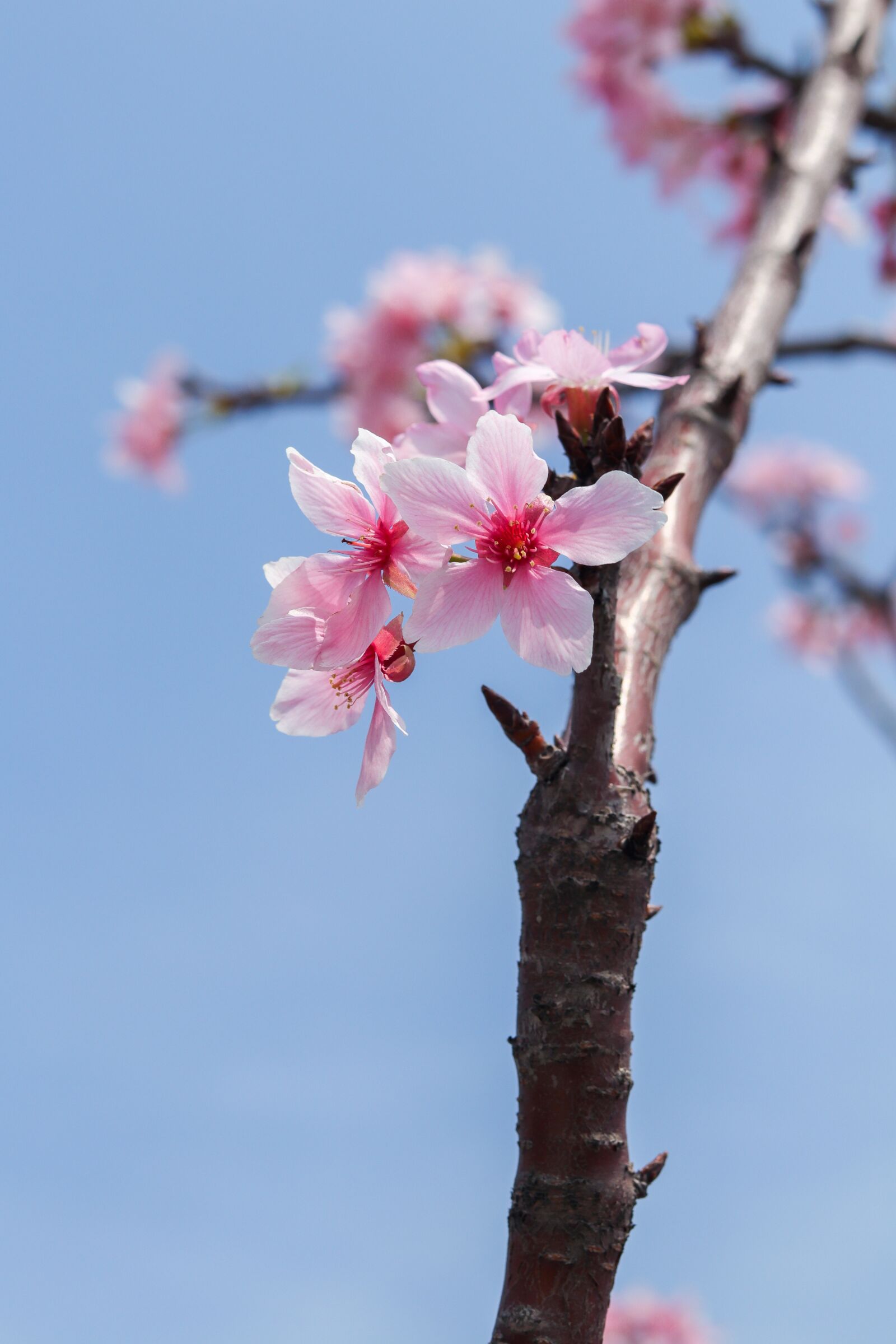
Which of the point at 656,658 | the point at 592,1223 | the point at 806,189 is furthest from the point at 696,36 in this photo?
the point at 592,1223

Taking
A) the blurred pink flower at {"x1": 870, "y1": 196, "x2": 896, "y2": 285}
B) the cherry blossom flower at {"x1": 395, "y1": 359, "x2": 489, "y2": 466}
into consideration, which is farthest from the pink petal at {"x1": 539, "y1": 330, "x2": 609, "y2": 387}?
the blurred pink flower at {"x1": 870, "y1": 196, "x2": 896, "y2": 285}

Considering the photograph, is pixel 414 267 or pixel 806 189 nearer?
pixel 806 189

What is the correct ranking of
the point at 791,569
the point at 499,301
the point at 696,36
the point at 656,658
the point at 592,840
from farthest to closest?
the point at 791,569 < the point at 499,301 < the point at 696,36 < the point at 656,658 < the point at 592,840

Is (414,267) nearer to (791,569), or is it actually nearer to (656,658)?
(791,569)

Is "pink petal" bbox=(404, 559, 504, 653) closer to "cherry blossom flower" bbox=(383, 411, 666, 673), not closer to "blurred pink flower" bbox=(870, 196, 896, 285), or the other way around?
"cherry blossom flower" bbox=(383, 411, 666, 673)

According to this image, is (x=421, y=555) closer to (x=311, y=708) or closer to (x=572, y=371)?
(x=311, y=708)

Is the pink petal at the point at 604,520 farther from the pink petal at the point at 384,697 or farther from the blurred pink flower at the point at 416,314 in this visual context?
the blurred pink flower at the point at 416,314
